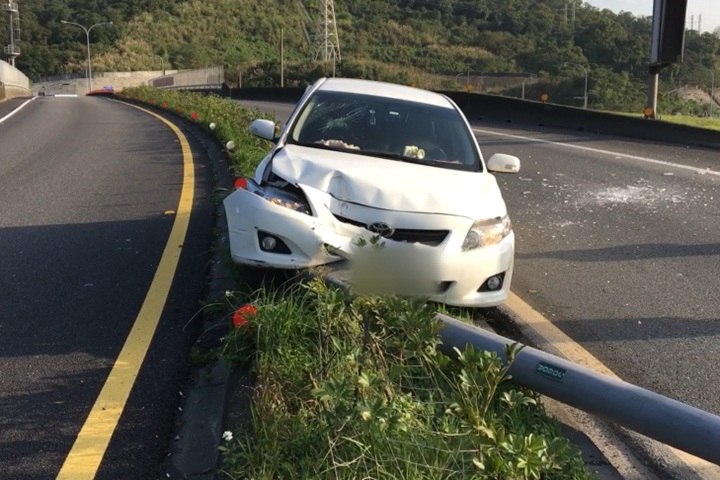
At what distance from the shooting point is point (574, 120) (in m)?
20.7

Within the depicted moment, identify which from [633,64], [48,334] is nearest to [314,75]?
[633,64]

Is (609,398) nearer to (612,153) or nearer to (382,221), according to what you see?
(382,221)

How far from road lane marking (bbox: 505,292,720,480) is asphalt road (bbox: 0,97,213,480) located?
2.19 m

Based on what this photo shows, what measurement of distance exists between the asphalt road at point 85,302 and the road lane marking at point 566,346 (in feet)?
7.18

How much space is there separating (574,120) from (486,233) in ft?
55.7

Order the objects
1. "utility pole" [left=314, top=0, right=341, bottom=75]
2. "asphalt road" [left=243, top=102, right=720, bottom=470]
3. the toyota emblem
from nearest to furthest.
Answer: the toyota emblem
"asphalt road" [left=243, top=102, right=720, bottom=470]
"utility pole" [left=314, top=0, right=341, bottom=75]

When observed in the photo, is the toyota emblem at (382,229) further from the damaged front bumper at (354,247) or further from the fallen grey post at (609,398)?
the fallen grey post at (609,398)

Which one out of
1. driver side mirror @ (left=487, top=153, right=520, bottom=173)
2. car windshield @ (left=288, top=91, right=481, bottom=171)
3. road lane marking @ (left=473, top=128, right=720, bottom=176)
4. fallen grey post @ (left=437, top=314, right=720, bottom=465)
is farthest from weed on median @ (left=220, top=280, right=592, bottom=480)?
road lane marking @ (left=473, top=128, right=720, bottom=176)

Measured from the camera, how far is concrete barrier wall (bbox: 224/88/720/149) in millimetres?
16641

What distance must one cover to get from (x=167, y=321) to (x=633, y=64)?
58996 millimetres

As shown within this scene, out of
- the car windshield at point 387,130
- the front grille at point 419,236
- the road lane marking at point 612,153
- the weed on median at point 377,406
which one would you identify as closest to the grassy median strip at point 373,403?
the weed on median at point 377,406

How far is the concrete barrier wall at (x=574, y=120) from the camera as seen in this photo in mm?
16641

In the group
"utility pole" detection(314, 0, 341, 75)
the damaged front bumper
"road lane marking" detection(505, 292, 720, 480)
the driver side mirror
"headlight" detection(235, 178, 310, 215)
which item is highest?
"utility pole" detection(314, 0, 341, 75)

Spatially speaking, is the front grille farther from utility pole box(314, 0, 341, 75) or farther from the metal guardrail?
utility pole box(314, 0, 341, 75)
